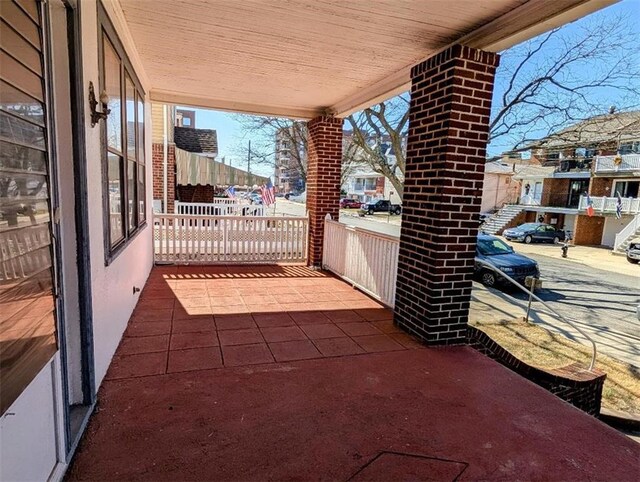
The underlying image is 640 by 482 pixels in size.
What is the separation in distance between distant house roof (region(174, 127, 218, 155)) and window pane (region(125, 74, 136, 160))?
10.4m

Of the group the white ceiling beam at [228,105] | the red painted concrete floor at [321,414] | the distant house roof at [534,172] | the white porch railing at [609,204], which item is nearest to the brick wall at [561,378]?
the red painted concrete floor at [321,414]

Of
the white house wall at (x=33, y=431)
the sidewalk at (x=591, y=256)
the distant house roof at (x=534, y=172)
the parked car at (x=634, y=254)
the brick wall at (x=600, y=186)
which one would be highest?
the distant house roof at (x=534, y=172)

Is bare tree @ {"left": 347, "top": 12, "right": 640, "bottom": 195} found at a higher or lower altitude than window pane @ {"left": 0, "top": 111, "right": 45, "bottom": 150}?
higher

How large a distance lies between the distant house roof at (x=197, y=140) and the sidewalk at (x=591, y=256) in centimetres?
1527

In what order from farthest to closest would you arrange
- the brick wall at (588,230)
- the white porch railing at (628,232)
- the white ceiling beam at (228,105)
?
1. the brick wall at (588,230)
2. the white porch railing at (628,232)
3. the white ceiling beam at (228,105)

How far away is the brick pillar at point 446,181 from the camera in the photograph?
3.28 metres

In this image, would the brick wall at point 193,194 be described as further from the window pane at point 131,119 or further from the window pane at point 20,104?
the window pane at point 20,104

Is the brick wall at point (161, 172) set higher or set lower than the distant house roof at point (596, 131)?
lower

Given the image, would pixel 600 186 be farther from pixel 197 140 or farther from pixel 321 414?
pixel 321 414

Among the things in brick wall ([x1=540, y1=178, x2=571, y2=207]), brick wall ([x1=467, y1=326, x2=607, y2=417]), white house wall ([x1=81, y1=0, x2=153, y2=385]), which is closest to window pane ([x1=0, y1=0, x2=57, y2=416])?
white house wall ([x1=81, y1=0, x2=153, y2=385])

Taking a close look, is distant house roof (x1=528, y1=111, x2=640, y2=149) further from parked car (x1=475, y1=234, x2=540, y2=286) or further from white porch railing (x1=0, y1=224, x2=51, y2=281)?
white porch railing (x1=0, y1=224, x2=51, y2=281)

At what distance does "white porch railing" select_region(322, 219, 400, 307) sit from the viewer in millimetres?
4578

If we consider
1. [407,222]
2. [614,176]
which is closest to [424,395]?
[407,222]

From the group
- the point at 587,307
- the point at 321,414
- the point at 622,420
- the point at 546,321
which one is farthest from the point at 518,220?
the point at 321,414
